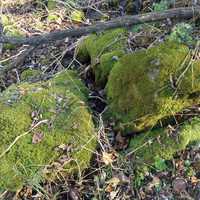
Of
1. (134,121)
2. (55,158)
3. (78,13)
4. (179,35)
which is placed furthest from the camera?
(78,13)

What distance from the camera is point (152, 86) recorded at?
4.00m

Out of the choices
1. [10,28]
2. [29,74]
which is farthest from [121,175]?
[10,28]

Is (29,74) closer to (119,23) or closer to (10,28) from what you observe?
(119,23)

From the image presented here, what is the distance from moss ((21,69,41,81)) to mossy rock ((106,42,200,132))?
158 centimetres

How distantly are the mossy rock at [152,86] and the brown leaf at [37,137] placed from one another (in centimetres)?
81

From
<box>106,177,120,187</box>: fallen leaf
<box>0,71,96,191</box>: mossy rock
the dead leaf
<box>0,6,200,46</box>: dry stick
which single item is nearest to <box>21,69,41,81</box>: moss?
<box>0,6,200,46</box>: dry stick

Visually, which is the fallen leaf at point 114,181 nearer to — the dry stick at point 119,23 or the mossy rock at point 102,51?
the mossy rock at point 102,51

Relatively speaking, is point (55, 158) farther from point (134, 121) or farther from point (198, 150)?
point (198, 150)

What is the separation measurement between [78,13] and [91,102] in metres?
2.90

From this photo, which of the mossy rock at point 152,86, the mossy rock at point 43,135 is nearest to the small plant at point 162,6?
the mossy rock at point 152,86

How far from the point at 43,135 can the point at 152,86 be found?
1.21 metres

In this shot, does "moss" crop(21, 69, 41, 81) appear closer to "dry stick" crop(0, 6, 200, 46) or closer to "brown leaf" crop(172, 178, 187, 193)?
"dry stick" crop(0, 6, 200, 46)

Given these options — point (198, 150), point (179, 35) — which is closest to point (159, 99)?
point (198, 150)

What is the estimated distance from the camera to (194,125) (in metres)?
3.94
